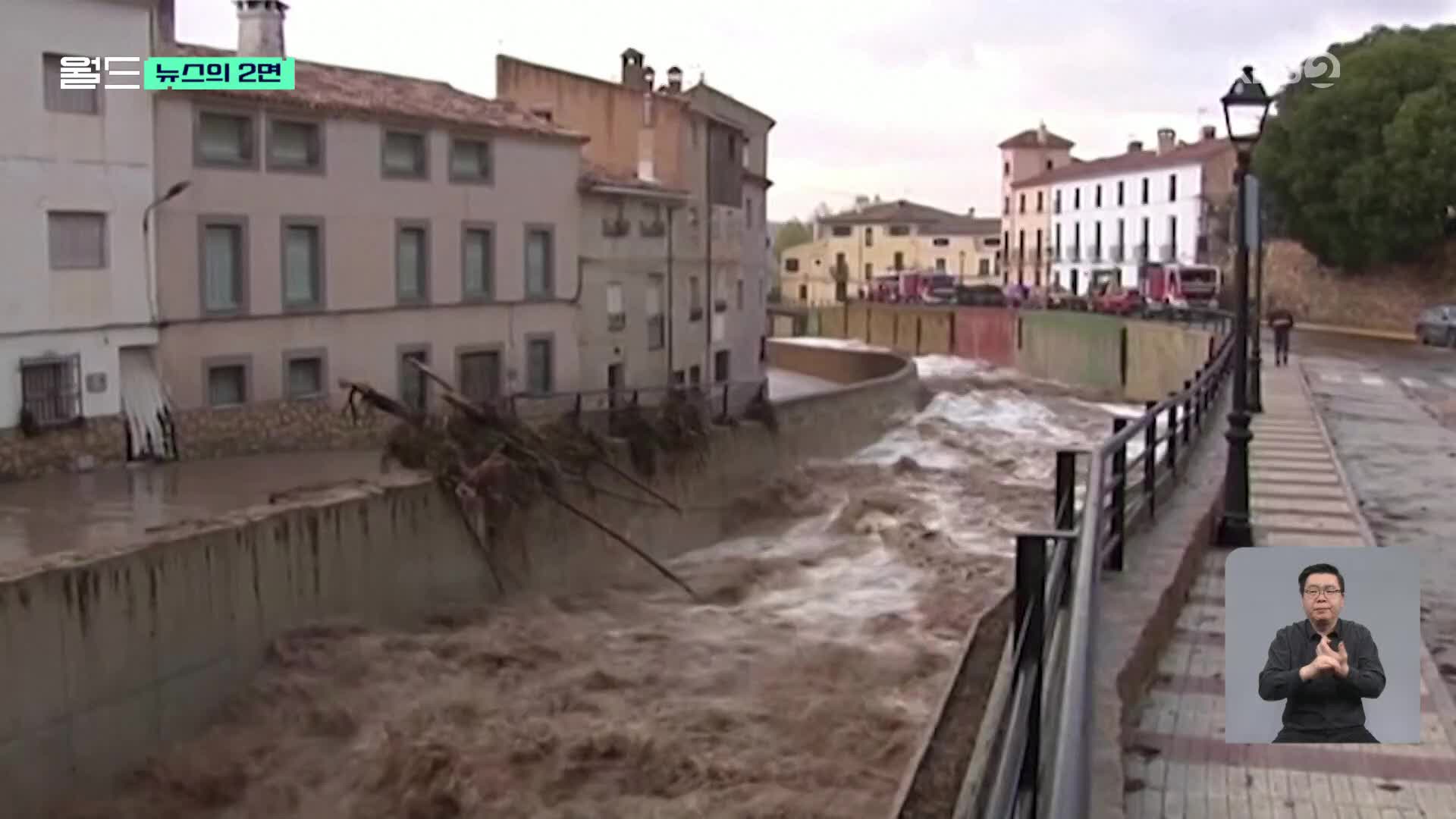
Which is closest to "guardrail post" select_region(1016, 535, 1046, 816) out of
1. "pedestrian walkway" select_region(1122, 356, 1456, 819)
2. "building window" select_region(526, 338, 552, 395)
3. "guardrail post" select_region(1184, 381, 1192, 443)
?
"pedestrian walkway" select_region(1122, 356, 1456, 819)

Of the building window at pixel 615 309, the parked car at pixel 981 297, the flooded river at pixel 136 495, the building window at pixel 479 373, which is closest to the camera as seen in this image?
the flooded river at pixel 136 495

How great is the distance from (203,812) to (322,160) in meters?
14.9

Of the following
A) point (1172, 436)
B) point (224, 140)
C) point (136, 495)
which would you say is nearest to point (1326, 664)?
point (1172, 436)

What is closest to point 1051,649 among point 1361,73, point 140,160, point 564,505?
point 564,505

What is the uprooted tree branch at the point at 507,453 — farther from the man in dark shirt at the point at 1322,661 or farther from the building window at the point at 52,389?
the man in dark shirt at the point at 1322,661

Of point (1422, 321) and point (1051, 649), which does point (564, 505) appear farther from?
point (1422, 321)

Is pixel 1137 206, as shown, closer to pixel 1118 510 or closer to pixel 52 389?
pixel 52 389

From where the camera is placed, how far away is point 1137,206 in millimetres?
84938

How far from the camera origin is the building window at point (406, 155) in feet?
94.2

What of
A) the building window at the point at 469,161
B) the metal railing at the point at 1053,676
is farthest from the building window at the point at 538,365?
the metal railing at the point at 1053,676

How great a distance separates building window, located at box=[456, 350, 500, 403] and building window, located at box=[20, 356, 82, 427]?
8.89 meters

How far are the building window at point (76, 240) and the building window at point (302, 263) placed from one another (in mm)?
3764

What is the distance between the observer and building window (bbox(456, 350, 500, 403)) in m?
30.8

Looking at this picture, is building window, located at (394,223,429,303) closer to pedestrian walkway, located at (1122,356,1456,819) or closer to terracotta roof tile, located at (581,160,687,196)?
terracotta roof tile, located at (581,160,687,196)
